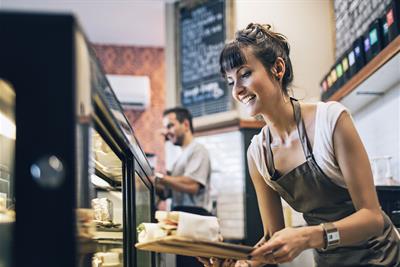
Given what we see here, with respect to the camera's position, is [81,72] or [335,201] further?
[335,201]

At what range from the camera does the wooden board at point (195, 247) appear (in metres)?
0.96

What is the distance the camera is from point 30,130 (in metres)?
0.70

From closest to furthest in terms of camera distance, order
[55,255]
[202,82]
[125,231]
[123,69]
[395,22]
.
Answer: [55,255] < [125,231] < [395,22] < [202,82] < [123,69]

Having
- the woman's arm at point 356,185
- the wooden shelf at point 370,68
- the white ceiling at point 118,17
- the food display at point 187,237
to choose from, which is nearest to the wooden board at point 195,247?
the food display at point 187,237

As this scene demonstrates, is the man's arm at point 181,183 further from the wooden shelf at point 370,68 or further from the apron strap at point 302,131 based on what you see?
the apron strap at point 302,131

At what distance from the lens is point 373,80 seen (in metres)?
3.13

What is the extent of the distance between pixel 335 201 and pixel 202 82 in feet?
11.9

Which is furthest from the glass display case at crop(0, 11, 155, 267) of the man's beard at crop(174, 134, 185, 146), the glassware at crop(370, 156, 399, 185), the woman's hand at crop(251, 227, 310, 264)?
the man's beard at crop(174, 134, 185, 146)

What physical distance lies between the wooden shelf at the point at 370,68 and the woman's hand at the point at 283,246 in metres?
1.67

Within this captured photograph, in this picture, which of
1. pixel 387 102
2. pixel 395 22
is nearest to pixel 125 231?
pixel 395 22

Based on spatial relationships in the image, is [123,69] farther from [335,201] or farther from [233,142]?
[335,201]

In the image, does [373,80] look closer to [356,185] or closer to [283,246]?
[356,185]

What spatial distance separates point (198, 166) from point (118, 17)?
8.44 feet

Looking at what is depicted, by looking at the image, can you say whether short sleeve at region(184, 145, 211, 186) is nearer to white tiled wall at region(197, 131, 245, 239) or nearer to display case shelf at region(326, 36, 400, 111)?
white tiled wall at region(197, 131, 245, 239)
